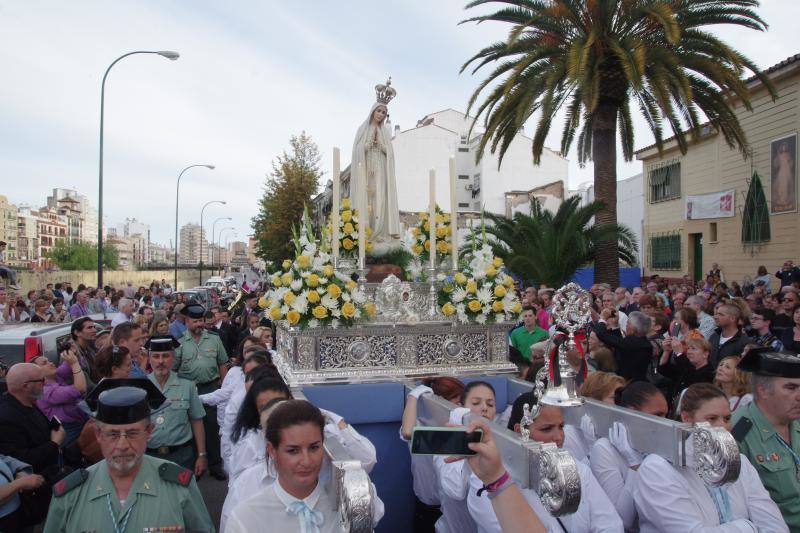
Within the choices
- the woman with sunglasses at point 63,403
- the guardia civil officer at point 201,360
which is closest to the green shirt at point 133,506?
the woman with sunglasses at point 63,403

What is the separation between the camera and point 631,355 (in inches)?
265

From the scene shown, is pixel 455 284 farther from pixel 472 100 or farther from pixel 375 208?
pixel 472 100

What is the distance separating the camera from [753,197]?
19.6 m

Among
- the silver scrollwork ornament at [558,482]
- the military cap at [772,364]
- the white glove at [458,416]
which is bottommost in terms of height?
the white glove at [458,416]

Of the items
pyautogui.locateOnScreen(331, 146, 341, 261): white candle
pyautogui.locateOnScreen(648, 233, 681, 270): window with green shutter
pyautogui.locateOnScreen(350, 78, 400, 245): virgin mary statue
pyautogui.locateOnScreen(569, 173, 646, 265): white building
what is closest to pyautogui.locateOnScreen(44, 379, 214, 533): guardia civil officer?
pyautogui.locateOnScreen(331, 146, 341, 261): white candle

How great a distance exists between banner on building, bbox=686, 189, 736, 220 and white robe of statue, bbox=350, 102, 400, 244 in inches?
710

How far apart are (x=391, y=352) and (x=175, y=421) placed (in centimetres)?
183

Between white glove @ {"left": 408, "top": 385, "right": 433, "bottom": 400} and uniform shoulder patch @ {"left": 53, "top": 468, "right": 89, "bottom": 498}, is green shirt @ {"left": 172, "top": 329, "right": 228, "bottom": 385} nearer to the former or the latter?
Answer: white glove @ {"left": 408, "top": 385, "right": 433, "bottom": 400}

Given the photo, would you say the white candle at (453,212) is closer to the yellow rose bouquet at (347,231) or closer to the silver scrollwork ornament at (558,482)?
the yellow rose bouquet at (347,231)

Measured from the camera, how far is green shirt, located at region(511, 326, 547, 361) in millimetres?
7931

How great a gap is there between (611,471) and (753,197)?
754 inches

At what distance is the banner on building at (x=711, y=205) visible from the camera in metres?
21.1

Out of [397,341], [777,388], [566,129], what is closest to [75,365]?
[397,341]

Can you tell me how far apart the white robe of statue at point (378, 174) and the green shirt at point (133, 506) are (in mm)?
3840
